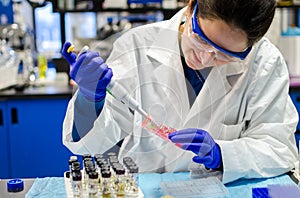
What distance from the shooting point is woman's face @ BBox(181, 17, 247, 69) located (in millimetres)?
1187

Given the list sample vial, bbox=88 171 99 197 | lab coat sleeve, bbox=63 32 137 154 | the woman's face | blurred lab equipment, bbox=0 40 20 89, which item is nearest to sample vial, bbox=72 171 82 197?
sample vial, bbox=88 171 99 197

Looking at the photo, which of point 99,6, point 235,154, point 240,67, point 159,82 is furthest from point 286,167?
point 99,6

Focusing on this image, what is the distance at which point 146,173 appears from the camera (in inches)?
54.7

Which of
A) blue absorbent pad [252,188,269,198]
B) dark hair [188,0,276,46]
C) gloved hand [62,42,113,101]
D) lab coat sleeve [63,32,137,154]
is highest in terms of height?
dark hair [188,0,276,46]

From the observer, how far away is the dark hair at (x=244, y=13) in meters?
1.14

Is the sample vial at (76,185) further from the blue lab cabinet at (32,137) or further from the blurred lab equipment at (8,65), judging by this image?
the blurred lab equipment at (8,65)

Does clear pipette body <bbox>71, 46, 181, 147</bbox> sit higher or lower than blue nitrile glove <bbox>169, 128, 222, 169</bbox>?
higher

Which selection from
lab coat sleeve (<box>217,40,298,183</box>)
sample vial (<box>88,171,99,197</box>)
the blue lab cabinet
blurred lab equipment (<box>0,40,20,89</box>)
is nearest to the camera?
sample vial (<box>88,171,99,197</box>)

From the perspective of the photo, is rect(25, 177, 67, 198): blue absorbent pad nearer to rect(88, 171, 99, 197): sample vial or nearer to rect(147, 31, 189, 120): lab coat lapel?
rect(88, 171, 99, 197): sample vial

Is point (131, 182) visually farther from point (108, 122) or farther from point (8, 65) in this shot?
point (8, 65)

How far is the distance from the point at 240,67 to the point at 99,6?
1922 millimetres

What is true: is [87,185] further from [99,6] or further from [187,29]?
[99,6]

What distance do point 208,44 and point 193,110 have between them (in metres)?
0.20

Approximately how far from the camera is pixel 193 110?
4.30 feet
